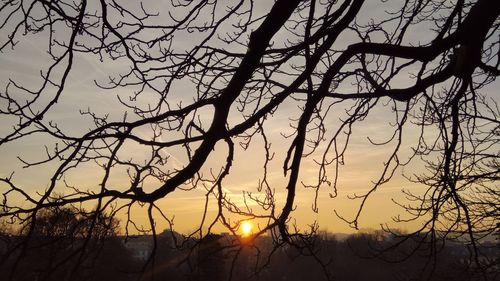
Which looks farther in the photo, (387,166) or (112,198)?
(387,166)

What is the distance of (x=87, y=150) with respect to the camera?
2.80 metres

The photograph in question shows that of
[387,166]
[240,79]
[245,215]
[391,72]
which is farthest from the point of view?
[391,72]

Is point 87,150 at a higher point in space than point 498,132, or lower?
lower

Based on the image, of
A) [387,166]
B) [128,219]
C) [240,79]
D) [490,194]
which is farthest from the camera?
[490,194]

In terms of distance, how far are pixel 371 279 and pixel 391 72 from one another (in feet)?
179

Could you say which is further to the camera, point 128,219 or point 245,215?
point 245,215

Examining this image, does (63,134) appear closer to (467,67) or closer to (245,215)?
(245,215)

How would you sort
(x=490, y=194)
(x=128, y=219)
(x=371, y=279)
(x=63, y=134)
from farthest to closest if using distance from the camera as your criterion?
(x=371, y=279) < (x=490, y=194) < (x=128, y=219) < (x=63, y=134)

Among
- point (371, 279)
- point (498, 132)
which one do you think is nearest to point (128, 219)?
point (498, 132)

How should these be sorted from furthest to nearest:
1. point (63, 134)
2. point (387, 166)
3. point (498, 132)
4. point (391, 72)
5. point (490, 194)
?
point (490, 194) → point (498, 132) → point (391, 72) → point (387, 166) → point (63, 134)

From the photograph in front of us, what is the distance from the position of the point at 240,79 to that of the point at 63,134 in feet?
3.85

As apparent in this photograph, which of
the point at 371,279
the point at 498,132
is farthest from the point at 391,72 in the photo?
the point at 371,279

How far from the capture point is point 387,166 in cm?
405

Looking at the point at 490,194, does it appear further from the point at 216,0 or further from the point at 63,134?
the point at 63,134
